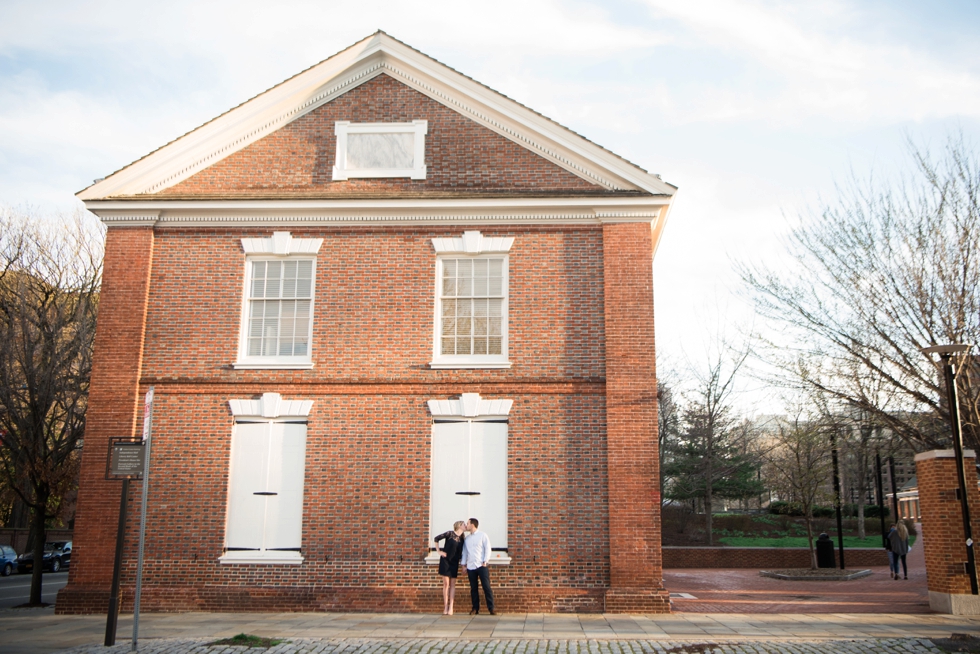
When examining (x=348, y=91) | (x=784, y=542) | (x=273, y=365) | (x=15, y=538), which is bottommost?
(x=15, y=538)

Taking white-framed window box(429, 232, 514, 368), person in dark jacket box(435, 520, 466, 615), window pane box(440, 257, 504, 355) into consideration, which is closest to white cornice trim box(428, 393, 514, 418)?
white-framed window box(429, 232, 514, 368)

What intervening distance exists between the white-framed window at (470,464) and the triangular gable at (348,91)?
4750mm

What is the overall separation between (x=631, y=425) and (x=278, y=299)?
6.91 metres

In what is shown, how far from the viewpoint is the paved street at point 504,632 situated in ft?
35.4

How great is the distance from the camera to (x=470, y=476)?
1452 cm

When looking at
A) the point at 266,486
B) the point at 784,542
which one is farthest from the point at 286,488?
the point at 784,542

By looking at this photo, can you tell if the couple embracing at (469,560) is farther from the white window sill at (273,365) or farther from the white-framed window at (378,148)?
the white-framed window at (378,148)

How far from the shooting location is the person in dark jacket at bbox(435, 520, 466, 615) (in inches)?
527

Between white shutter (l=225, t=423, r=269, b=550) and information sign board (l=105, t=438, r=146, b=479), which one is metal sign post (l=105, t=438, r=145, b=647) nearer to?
information sign board (l=105, t=438, r=146, b=479)

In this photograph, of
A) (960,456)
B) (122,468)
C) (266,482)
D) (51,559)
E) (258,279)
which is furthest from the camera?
(51,559)

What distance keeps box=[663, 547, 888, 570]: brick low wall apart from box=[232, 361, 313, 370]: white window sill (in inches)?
653

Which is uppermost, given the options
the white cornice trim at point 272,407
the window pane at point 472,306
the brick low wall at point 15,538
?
the window pane at point 472,306

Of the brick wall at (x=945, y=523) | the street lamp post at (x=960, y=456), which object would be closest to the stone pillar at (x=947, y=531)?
the brick wall at (x=945, y=523)

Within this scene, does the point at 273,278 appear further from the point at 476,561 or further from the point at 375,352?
the point at 476,561
